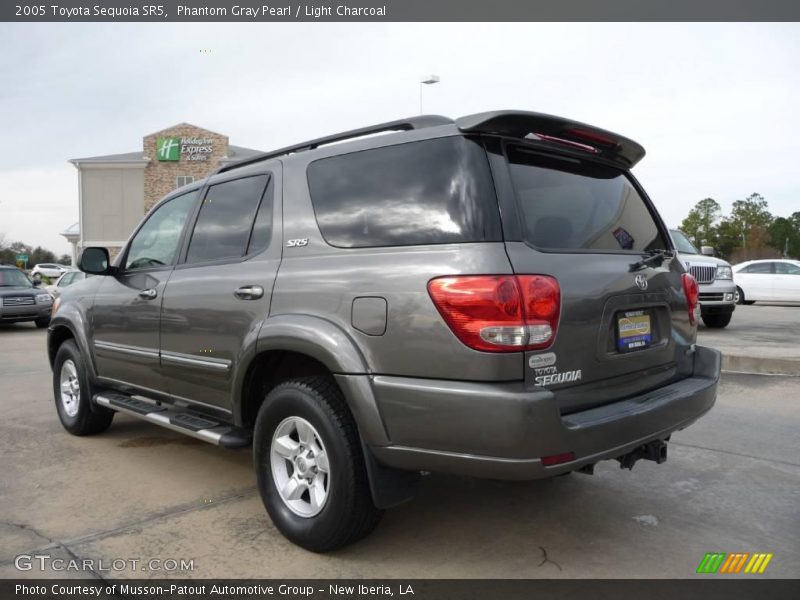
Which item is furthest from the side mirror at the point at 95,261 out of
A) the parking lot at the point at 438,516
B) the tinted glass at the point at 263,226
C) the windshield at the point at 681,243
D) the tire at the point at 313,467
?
the windshield at the point at 681,243

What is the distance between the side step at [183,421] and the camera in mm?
3543

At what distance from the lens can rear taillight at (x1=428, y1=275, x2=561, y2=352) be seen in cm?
253

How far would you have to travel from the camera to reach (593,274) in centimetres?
286

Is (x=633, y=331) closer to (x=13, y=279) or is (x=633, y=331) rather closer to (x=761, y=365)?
(x=761, y=365)

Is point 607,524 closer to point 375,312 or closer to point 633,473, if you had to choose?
point 633,473

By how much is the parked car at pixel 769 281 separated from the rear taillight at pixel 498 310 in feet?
63.0

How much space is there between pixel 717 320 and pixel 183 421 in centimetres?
1150

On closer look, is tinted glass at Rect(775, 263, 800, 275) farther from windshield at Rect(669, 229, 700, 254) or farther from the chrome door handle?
the chrome door handle

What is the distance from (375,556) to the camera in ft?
9.99

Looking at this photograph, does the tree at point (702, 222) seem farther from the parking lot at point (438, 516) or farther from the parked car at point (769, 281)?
the parking lot at point (438, 516)

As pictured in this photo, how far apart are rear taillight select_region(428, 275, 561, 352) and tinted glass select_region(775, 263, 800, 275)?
67.2 feet

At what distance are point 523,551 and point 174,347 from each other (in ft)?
7.73

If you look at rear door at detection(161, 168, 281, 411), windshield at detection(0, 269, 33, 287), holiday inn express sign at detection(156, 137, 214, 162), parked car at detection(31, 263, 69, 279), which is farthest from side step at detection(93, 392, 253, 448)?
parked car at detection(31, 263, 69, 279)

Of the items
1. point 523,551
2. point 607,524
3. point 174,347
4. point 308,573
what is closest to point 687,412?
point 607,524
